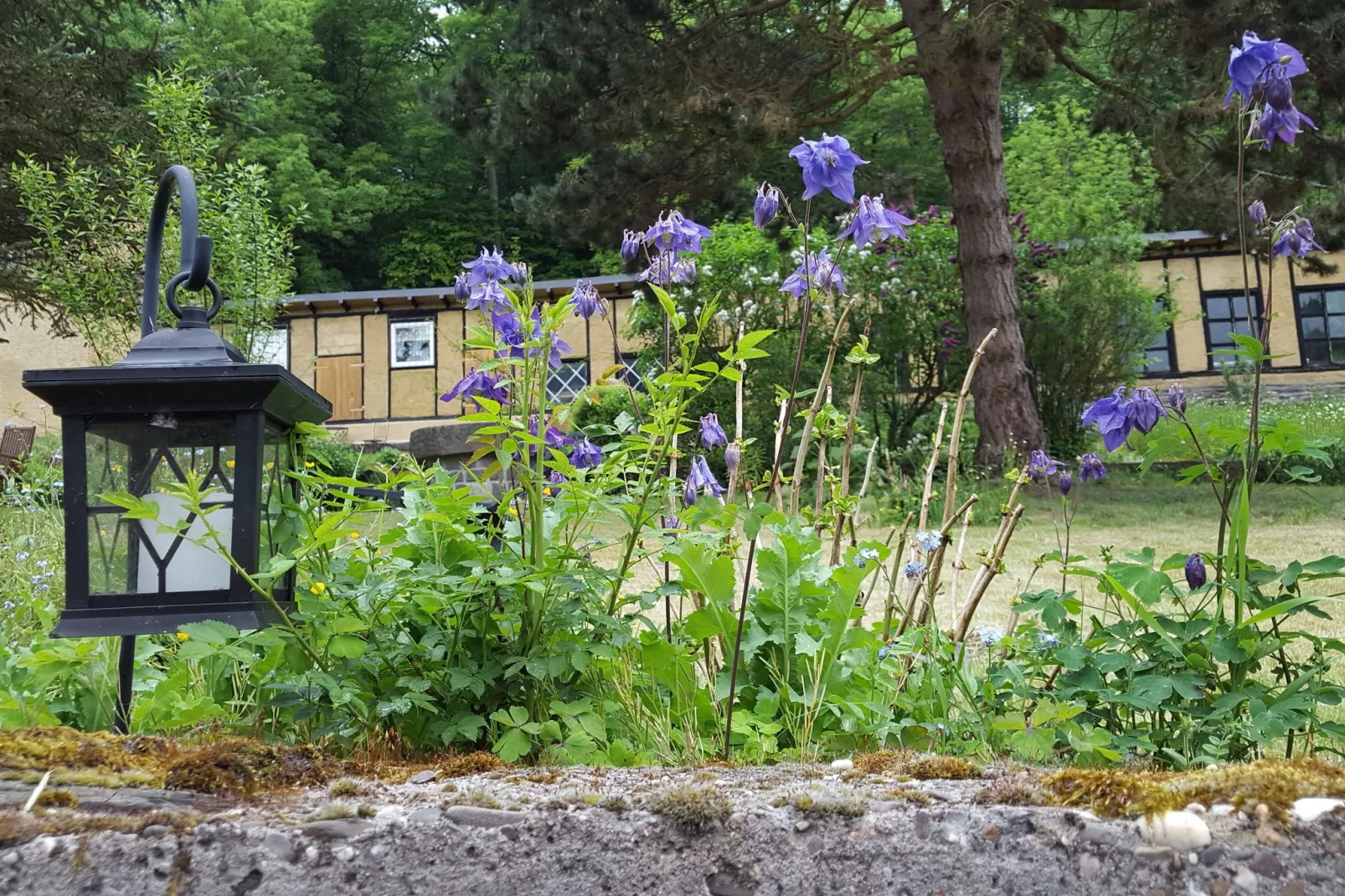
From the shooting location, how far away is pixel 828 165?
6.03ft

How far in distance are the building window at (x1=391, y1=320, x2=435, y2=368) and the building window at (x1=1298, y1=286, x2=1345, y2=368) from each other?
1676cm

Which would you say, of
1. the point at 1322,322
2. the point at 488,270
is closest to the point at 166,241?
the point at 488,270

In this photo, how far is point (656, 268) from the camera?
221 cm

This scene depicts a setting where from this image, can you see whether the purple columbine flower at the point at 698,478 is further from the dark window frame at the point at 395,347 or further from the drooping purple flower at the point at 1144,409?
the dark window frame at the point at 395,347

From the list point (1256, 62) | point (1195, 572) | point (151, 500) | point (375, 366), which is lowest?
point (1195, 572)

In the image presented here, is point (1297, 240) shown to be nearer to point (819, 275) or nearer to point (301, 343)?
point (819, 275)

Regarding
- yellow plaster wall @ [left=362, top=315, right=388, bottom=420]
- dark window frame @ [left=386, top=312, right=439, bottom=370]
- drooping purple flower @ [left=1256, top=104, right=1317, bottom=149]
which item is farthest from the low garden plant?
yellow plaster wall @ [left=362, top=315, right=388, bottom=420]

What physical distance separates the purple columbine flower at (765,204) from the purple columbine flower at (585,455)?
550mm

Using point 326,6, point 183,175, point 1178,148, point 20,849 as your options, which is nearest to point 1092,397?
point 1178,148

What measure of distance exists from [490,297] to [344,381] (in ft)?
60.7

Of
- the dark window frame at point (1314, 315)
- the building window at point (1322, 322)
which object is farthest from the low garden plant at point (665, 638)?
the building window at point (1322, 322)

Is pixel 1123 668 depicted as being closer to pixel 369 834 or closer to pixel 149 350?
pixel 369 834

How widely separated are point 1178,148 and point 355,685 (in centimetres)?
1052

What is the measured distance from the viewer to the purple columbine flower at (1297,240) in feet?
6.31
